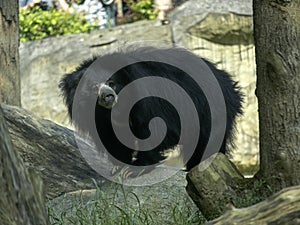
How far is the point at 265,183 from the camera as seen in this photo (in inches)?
145

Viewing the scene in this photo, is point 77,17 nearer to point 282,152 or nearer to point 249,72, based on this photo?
point 249,72

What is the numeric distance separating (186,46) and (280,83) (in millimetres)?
6062

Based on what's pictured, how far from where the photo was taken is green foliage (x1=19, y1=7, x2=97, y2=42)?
10.6 metres

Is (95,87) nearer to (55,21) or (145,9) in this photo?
(55,21)

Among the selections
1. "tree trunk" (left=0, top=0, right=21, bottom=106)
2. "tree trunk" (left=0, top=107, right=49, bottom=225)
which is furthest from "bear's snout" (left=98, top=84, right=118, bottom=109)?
"tree trunk" (left=0, top=107, right=49, bottom=225)

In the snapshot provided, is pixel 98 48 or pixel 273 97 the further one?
pixel 98 48

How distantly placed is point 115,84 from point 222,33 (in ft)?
13.8

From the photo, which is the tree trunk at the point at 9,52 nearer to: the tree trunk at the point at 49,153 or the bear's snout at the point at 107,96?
the tree trunk at the point at 49,153

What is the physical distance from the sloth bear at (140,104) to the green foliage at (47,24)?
192 inches

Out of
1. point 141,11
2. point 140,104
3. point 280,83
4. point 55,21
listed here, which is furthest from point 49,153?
point 141,11

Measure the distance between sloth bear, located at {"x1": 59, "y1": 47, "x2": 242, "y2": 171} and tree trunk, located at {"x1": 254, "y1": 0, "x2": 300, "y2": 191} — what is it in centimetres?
203

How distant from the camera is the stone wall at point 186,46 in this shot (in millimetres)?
9461

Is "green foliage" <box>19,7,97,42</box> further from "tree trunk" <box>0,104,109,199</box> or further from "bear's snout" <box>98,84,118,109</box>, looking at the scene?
"tree trunk" <box>0,104,109,199</box>

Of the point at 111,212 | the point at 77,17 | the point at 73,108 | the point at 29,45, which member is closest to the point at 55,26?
the point at 77,17
